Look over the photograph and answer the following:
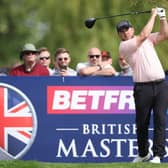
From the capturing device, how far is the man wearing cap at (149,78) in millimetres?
12922

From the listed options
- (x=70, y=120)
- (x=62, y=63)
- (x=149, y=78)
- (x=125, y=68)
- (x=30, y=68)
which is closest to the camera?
(x=149, y=78)

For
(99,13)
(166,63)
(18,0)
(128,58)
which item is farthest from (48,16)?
(128,58)

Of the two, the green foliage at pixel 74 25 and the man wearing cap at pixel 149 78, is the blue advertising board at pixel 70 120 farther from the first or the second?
the green foliage at pixel 74 25

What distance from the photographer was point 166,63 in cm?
1628

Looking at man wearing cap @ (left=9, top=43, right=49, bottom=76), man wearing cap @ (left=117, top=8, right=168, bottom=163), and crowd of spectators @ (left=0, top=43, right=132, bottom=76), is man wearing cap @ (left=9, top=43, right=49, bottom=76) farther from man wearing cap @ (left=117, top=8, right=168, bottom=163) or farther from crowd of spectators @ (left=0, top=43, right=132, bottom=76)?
man wearing cap @ (left=117, top=8, right=168, bottom=163)

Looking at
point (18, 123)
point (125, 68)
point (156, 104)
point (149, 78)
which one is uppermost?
point (125, 68)

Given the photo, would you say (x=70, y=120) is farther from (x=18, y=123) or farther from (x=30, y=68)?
(x=30, y=68)

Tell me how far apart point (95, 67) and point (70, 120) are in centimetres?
90

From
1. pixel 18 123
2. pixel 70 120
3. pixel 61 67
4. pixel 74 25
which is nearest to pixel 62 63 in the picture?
pixel 61 67

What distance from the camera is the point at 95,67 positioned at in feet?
49.3

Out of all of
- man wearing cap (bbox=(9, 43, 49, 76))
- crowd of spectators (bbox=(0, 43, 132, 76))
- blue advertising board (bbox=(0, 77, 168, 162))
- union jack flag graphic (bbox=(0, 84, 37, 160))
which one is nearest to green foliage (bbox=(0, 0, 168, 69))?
crowd of spectators (bbox=(0, 43, 132, 76))

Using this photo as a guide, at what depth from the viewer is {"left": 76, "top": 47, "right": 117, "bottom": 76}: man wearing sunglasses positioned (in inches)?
586

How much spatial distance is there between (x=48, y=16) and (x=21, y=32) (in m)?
8.73

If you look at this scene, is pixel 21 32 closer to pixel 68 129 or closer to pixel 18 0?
pixel 18 0
